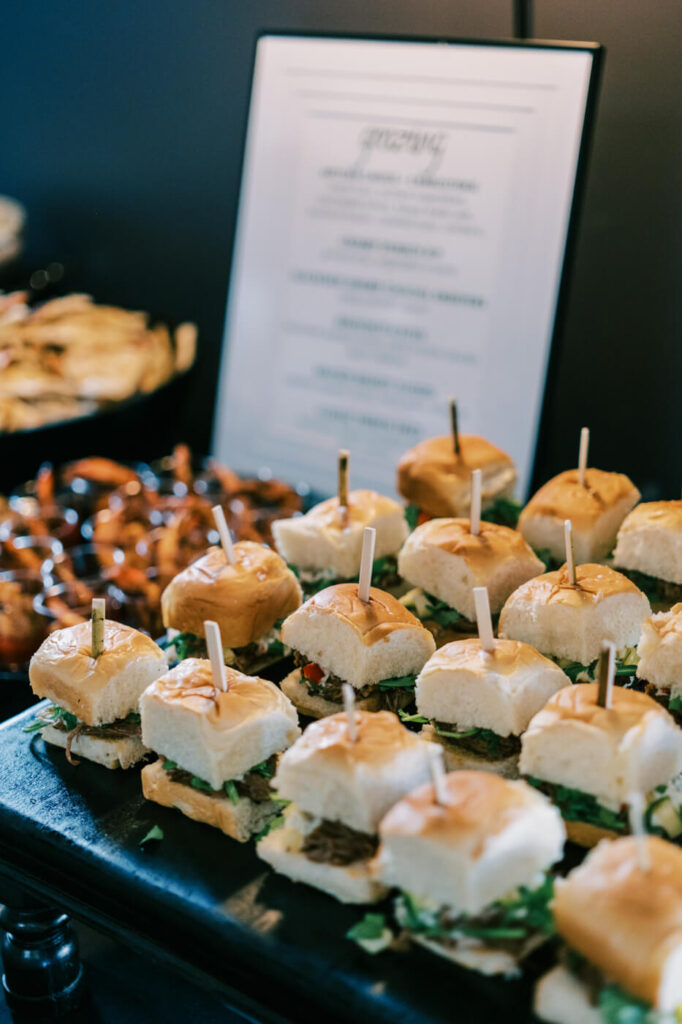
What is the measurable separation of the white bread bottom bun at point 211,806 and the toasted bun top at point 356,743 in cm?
30

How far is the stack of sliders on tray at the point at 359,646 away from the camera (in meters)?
2.78

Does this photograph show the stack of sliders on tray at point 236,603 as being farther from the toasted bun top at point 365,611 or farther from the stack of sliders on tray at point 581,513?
the stack of sliders on tray at point 581,513

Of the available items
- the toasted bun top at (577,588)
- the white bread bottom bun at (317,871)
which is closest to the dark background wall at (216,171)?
the toasted bun top at (577,588)

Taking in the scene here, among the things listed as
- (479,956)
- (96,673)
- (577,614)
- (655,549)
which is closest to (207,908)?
(479,956)

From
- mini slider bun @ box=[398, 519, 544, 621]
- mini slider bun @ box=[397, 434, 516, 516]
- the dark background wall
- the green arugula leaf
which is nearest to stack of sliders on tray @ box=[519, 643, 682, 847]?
mini slider bun @ box=[398, 519, 544, 621]

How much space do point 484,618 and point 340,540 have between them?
983 millimetres

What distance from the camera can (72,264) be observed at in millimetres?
6551

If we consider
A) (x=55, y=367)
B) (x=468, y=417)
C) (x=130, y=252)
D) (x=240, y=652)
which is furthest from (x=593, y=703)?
(x=130, y=252)

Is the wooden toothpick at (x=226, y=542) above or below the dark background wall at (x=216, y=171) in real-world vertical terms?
below

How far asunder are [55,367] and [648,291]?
2.83 metres

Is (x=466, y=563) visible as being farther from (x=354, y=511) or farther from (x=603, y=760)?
(x=603, y=760)

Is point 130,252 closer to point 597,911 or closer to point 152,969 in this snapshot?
point 152,969

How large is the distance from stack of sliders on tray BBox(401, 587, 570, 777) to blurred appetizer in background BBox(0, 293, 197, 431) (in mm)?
2842

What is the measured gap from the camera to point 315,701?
2.94 m
